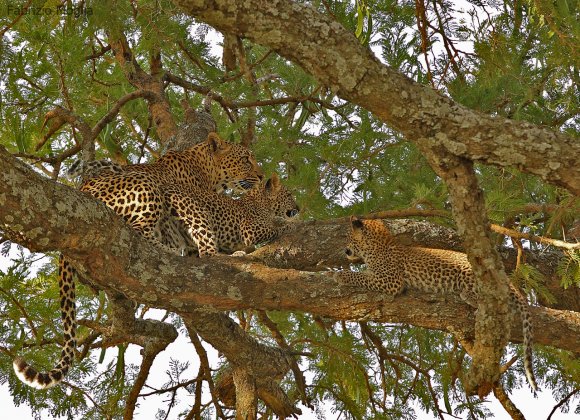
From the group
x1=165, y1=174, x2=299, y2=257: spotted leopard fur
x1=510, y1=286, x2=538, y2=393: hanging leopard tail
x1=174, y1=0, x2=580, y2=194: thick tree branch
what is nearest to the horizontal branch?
x1=510, y1=286, x2=538, y2=393: hanging leopard tail

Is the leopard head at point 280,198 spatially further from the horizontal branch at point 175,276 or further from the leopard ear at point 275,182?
the horizontal branch at point 175,276

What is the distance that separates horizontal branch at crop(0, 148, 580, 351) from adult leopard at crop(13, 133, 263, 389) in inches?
29.9

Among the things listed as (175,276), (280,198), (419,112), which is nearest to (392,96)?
(419,112)

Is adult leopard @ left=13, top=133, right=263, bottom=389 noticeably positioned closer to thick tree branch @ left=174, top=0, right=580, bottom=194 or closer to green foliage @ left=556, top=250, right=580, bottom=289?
thick tree branch @ left=174, top=0, right=580, bottom=194

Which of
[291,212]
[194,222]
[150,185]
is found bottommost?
[194,222]

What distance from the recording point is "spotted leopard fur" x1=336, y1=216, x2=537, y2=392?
21.1 ft

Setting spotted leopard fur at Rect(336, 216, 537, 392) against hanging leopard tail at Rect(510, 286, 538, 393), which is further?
spotted leopard fur at Rect(336, 216, 537, 392)

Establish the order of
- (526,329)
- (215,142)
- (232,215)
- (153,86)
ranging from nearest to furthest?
(526,329), (232,215), (215,142), (153,86)

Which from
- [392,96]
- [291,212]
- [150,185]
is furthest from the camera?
[291,212]

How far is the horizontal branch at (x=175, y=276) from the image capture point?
4.54m

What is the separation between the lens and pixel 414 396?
343 inches

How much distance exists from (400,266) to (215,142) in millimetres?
2173

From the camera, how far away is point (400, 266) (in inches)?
269

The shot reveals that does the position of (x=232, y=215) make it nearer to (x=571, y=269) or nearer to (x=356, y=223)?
(x=356, y=223)
